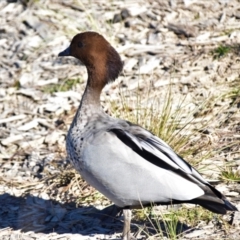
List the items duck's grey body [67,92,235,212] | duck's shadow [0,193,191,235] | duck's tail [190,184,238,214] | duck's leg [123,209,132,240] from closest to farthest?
duck's tail [190,184,238,214]
duck's grey body [67,92,235,212]
duck's leg [123,209,132,240]
duck's shadow [0,193,191,235]

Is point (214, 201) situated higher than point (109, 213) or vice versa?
point (214, 201)

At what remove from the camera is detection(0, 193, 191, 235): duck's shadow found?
5457mm

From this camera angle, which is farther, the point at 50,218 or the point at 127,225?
the point at 50,218

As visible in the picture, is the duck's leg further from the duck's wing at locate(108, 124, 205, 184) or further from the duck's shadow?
the duck's wing at locate(108, 124, 205, 184)

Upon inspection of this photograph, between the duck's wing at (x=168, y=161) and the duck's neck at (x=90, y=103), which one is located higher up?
the duck's neck at (x=90, y=103)

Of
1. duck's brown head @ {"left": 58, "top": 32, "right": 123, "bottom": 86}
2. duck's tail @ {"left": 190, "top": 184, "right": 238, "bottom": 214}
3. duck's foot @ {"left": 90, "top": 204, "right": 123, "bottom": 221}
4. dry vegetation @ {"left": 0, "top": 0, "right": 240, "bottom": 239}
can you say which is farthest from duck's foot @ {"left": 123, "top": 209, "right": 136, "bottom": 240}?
duck's brown head @ {"left": 58, "top": 32, "right": 123, "bottom": 86}

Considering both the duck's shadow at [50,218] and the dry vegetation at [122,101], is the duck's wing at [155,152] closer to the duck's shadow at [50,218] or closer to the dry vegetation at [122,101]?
the dry vegetation at [122,101]

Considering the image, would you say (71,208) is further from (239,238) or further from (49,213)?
(239,238)

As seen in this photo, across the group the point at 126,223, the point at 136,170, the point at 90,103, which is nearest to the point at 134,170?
the point at 136,170

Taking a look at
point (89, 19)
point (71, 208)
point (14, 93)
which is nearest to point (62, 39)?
point (89, 19)

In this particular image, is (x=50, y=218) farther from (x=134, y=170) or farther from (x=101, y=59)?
(x=101, y=59)

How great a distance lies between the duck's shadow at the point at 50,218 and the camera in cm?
546

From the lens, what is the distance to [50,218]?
5.70 metres

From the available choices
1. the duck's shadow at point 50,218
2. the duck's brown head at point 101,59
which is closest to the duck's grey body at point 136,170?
the duck's shadow at point 50,218
